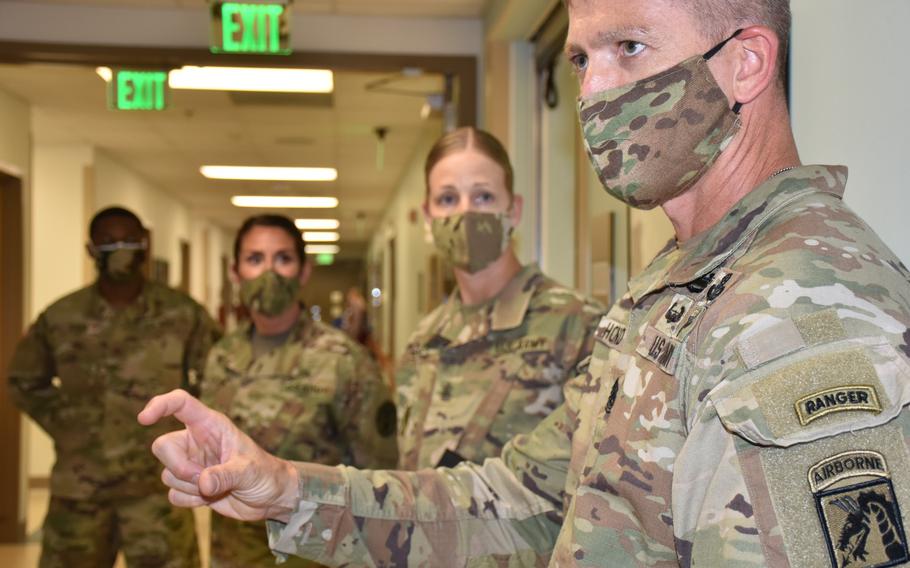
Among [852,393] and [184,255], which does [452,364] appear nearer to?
[852,393]

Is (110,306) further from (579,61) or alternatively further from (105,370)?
(579,61)

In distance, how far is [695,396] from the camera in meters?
0.79

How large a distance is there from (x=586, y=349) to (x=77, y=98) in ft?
18.6

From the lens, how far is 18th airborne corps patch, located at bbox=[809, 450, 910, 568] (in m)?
0.65

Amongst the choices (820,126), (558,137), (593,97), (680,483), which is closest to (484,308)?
(820,126)

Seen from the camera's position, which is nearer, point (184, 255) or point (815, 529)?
Answer: point (815, 529)

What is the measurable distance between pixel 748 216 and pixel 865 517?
0.35 meters

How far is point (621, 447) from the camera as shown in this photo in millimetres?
908

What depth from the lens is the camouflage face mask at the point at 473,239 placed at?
2057mm

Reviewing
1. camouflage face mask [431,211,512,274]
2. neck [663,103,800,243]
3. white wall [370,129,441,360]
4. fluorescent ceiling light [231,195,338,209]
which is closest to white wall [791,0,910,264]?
neck [663,103,800,243]

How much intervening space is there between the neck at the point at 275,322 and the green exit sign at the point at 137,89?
1.66m

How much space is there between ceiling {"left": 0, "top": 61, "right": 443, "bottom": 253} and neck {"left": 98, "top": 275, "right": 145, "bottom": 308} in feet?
4.57

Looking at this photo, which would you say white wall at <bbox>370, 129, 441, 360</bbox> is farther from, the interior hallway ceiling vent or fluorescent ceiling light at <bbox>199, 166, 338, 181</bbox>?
the interior hallway ceiling vent

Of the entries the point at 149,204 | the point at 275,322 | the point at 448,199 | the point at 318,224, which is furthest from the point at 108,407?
the point at 318,224
